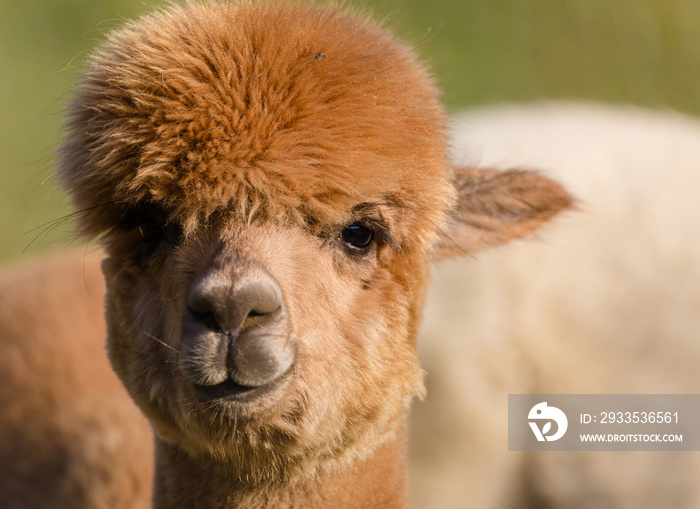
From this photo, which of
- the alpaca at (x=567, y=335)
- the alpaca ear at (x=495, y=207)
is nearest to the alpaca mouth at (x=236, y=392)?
the alpaca ear at (x=495, y=207)

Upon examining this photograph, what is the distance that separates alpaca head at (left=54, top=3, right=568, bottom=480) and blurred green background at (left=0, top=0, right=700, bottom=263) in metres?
9.01

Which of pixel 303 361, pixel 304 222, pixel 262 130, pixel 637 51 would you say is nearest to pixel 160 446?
pixel 303 361

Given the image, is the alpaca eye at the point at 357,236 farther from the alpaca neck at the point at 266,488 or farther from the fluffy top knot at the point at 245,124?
the alpaca neck at the point at 266,488

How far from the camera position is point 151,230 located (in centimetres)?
270

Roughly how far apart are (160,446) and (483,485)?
3.01 m

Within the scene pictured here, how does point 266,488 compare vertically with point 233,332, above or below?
below

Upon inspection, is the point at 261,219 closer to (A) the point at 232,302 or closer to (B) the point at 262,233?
(B) the point at 262,233

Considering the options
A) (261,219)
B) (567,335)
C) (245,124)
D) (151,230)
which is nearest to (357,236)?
(261,219)

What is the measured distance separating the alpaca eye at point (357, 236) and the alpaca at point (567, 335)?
7.95 ft

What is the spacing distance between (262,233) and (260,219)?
1.9 inches

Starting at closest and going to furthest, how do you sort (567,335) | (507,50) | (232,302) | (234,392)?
(232,302)
(234,392)
(567,335)
(507,50)

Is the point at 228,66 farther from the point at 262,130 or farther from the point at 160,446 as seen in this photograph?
the point at 160,446

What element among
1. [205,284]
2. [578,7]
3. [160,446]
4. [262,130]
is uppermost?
[578,7]

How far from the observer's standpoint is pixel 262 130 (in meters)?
2.43
